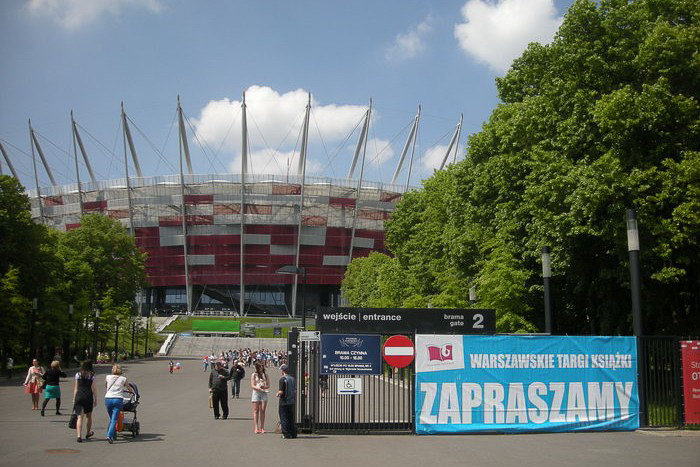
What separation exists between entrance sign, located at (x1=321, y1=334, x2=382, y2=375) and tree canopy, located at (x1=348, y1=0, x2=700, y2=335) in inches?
Result: 405

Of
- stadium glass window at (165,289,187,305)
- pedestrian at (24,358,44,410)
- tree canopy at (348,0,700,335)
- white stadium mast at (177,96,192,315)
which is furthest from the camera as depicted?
stadium glass window at (165,289,187,305)

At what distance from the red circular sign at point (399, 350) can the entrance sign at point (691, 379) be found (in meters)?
6.49

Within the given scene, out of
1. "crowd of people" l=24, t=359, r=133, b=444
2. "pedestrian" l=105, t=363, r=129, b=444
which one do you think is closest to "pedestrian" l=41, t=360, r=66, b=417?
"crowd of people" l=24, t=359, r=133, b=444

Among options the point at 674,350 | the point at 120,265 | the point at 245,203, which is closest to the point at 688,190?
the point at 674,350

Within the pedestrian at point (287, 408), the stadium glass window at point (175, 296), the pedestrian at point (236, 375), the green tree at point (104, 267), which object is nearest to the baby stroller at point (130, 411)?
the pedestrian at point (287, 408)

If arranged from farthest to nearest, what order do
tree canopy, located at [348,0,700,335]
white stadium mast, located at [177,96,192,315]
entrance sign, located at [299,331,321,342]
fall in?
white stadium mast, located at [177,96,192,315], tree canopy, located at [348,0,700,335], entrance sign, located at [299,331,321,342]

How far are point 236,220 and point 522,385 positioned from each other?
10249 cm

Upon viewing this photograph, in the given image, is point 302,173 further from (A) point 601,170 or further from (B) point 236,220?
(A) point 601,170

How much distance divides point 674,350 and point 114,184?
111 m

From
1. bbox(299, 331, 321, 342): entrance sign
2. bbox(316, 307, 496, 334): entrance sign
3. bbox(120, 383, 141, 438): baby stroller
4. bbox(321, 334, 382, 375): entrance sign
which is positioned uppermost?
bbox(316, 307, 496, 334): entrance sign

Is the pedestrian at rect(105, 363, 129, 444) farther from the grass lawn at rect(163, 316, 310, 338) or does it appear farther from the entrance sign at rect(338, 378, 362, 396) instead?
the grass lawn at rect(163, 316, 310, 338)

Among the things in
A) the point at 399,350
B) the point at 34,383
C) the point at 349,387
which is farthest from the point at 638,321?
the point at 34,383

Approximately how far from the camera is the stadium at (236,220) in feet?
374

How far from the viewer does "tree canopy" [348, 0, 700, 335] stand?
22.3 m
